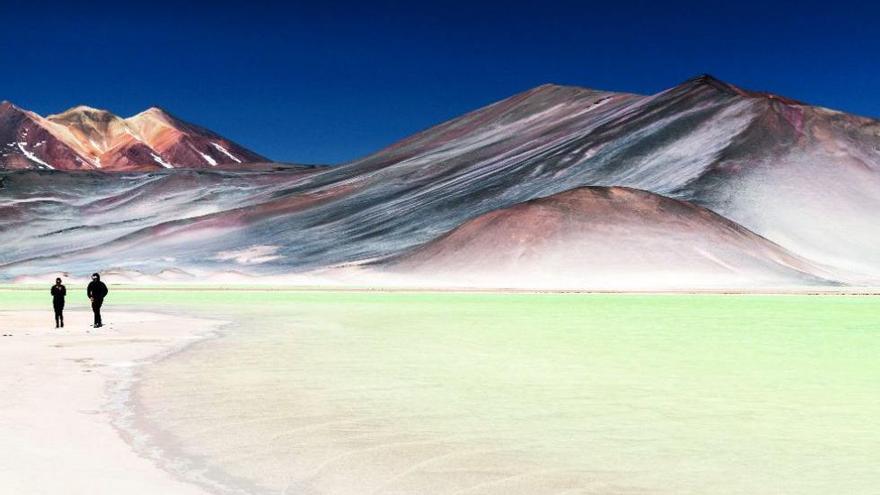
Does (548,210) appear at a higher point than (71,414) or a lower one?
higher

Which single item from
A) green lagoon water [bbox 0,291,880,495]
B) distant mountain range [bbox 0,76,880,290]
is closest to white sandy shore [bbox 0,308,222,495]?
green lagoon water [bbox 0,291,880,495]

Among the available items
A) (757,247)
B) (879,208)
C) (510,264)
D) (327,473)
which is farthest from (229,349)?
(879,208)

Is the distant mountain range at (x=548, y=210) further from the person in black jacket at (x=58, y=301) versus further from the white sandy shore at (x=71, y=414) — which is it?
the white sandy shore at (x=71, y=414)

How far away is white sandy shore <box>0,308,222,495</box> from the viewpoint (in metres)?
8.32

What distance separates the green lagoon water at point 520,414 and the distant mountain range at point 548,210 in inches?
2427

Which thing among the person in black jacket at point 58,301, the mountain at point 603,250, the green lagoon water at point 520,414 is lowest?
the green lagoon water at point 520,414

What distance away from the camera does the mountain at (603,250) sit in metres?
83.2

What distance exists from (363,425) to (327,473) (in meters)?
2.46

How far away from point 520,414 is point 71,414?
471 centimetres

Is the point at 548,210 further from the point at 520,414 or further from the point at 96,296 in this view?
the point at 520,414

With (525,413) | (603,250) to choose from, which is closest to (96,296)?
(525,413)

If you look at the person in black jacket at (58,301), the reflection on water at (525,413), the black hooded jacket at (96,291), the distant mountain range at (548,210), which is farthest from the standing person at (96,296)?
the distant mountain range at (548,210)

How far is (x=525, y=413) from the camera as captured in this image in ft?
40.4

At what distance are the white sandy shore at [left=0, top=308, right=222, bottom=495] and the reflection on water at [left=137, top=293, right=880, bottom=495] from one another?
22.7 inches
